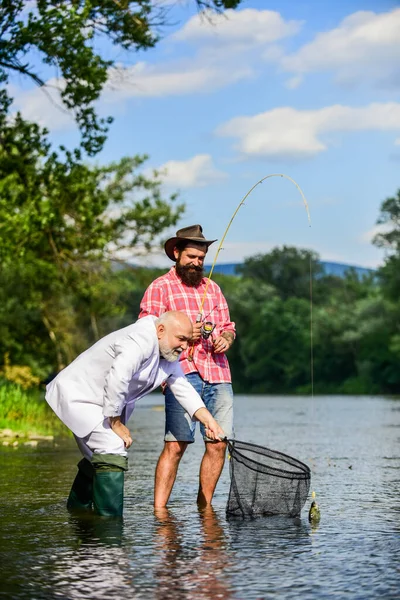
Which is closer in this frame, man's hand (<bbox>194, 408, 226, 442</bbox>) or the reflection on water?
the reflection on water

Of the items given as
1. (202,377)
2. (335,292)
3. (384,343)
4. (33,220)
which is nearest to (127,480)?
(202,377)

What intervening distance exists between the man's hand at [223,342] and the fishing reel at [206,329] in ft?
0.26

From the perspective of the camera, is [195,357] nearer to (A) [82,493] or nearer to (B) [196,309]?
(B) [196,309]

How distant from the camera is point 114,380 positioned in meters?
7.32

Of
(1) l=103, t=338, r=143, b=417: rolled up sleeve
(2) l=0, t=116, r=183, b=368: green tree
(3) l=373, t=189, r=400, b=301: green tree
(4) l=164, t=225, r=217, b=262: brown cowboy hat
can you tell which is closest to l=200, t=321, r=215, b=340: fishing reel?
(4) l=164, t=225, r=217, b=262: brown cowboy hat

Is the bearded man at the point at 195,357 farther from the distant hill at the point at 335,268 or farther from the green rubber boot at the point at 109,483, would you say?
the distant hill at the point at 335,268

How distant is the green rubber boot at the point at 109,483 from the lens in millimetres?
7617

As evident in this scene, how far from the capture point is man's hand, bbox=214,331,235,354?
8305 mm

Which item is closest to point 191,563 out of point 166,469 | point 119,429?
point 119,429

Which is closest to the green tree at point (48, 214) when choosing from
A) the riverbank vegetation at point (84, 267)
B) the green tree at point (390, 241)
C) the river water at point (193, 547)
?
the riverbank vegetation at point (84, 267)

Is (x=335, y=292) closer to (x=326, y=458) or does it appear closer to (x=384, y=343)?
(x=384, y=343)

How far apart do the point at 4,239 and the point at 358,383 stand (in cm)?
7253

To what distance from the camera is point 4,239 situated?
811 inches

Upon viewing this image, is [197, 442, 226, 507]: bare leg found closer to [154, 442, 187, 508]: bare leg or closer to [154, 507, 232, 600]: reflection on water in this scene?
[154, 442, 187, 508]: bare leg
